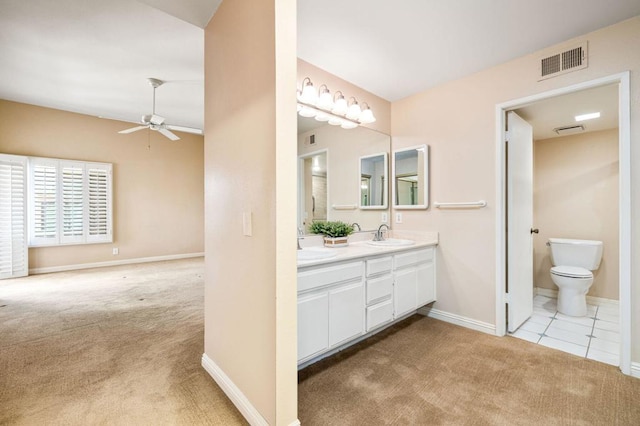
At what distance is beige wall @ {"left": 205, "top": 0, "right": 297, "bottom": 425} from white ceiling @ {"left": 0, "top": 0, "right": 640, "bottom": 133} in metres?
0.62

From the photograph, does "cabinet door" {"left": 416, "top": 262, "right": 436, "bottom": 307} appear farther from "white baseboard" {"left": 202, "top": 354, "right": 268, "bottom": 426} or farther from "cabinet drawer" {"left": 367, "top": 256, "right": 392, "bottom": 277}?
"white baseboard" {"left": 202, "top": 354, "right": 268, "bottom": 426}

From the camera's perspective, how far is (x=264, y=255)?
1.33 meters

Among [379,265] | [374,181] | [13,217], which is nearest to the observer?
[379,265]

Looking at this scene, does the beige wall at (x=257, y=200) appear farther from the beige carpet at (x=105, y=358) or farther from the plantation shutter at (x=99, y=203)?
the plantation shutter at (x=99, y=203)

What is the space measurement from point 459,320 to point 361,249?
135 cm

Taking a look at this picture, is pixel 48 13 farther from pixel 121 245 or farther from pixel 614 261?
pixel 614 261

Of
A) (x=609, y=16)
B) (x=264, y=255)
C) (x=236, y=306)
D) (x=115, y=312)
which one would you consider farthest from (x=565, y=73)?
(x=115, y=312)

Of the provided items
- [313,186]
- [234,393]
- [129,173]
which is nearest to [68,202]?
[129,173]

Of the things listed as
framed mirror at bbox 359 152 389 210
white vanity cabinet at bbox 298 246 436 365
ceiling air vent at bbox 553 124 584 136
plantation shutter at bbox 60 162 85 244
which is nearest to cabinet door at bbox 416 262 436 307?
white vanity cabinet at bbox 298 246 436 365

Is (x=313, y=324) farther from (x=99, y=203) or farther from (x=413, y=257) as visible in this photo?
(x=99, y=203)

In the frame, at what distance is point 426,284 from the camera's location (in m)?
2.79

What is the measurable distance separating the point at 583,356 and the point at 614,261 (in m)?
1.89

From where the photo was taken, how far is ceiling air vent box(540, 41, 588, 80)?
208cm

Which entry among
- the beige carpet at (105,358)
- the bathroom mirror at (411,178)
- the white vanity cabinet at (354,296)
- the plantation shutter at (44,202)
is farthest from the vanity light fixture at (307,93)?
the plantation shutter at (44,202)
